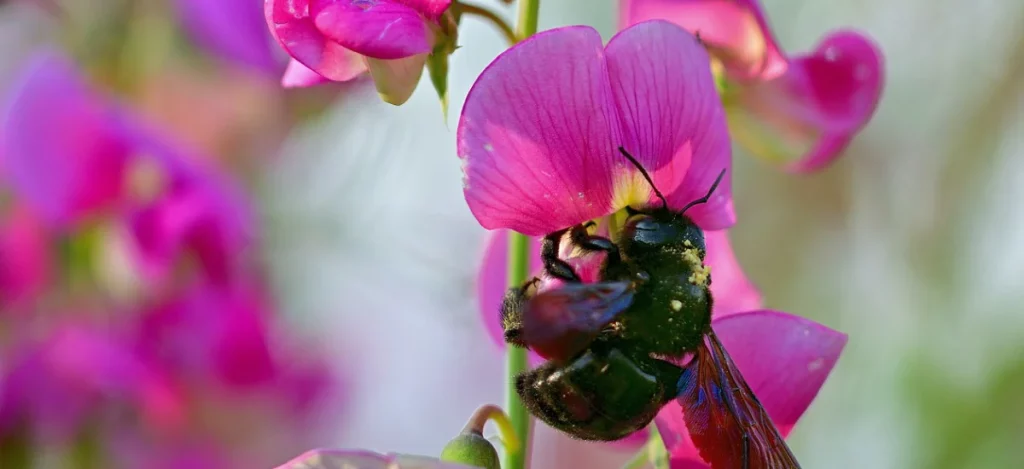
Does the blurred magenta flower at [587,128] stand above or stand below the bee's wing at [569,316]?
above

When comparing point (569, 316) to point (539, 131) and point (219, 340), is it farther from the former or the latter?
point (219, 340)

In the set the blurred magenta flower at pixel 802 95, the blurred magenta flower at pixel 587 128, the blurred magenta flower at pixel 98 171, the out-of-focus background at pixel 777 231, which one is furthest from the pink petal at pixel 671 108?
the out-of-focus background at pixel 777 231

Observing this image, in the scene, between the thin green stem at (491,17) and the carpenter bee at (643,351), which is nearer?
the carpenter bee at (643,351)

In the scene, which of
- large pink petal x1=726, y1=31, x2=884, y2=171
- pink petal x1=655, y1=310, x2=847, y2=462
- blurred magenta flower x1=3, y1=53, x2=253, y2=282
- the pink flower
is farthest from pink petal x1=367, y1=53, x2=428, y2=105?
blurred magenta flower x1=3, y1=53, x2=253, y2=282

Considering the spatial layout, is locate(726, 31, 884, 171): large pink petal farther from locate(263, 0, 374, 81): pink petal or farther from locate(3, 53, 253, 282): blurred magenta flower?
locate(3, 53, 253, 282): blurred magenta flower

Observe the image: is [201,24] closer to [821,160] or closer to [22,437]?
[22,437]

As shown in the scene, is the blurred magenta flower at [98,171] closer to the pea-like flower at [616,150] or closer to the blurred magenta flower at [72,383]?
the blurred magenta flower at [72,383]
